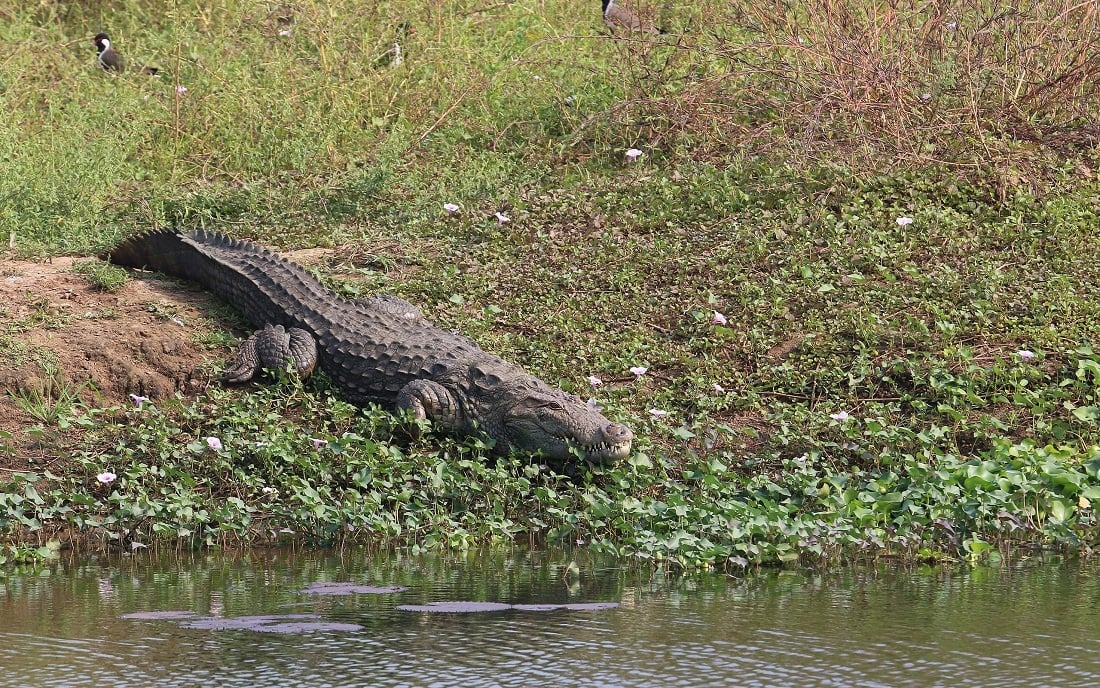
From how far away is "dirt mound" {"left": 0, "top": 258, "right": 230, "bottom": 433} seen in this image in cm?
620

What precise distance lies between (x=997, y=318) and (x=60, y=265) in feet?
16.5

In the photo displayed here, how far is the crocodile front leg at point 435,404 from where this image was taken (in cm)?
600

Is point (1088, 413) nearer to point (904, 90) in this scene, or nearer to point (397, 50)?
point (904, 90)

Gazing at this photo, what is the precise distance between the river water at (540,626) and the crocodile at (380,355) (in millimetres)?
1029

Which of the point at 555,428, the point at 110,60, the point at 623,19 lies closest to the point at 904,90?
the point at 623,19

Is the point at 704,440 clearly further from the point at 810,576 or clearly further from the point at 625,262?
the point at 625,262

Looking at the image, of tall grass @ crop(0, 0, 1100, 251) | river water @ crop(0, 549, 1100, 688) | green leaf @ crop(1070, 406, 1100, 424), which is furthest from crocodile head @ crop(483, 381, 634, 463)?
tall grass @ crop(0, 0, 1100, 251)

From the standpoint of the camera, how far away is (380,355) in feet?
20.8

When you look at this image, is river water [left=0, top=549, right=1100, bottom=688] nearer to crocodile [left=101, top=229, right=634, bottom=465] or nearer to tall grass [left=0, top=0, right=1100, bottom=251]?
crocodile [left=101, top=229, right=634, bottom=465]

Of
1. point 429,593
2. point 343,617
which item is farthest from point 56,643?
point 429,593

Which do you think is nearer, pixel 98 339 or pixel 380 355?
pixel 380 355

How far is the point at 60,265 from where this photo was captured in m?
7.66

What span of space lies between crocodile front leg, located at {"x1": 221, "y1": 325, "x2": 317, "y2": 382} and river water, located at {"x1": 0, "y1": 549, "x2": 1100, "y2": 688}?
71.0 inches

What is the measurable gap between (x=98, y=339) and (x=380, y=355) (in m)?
1.38
